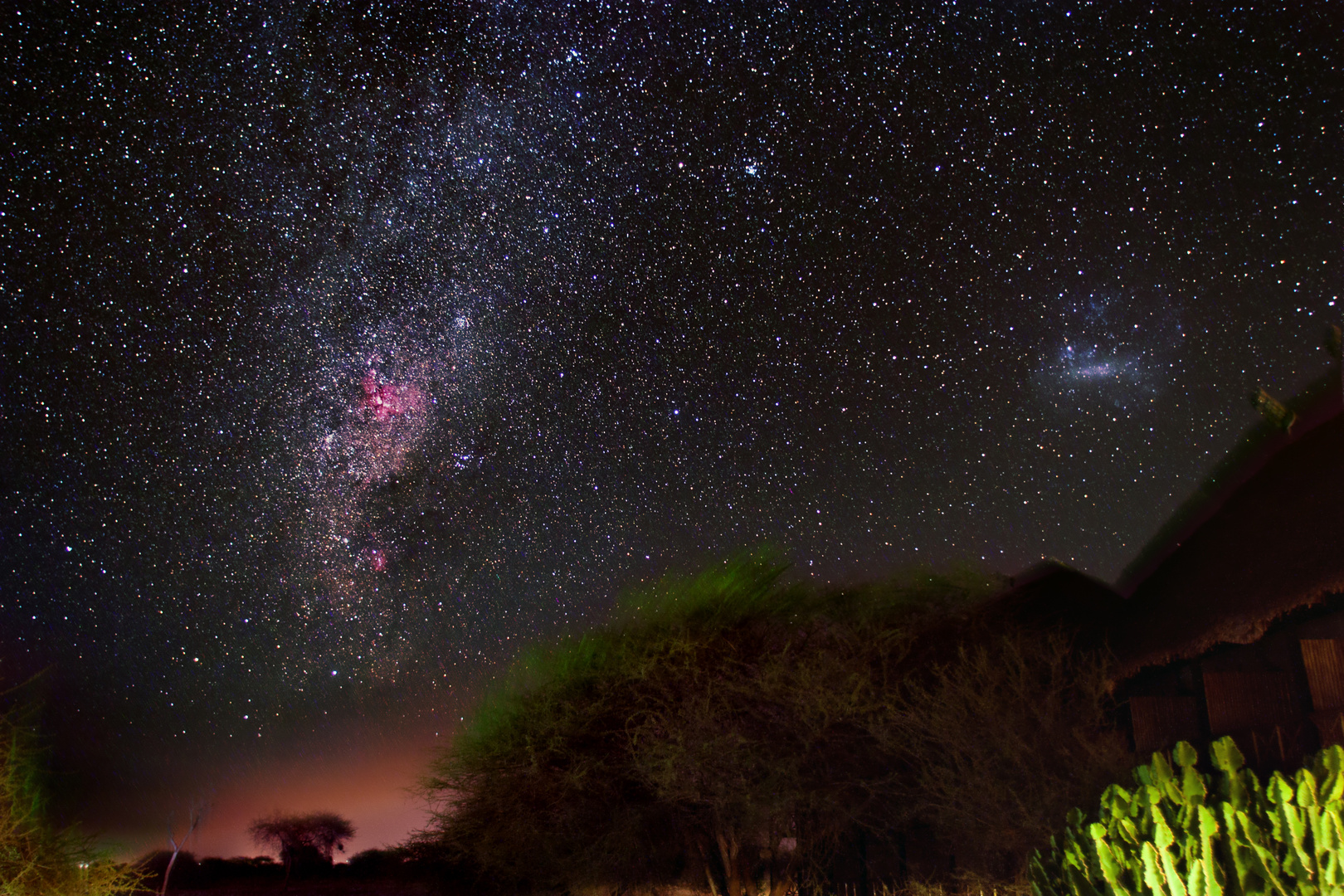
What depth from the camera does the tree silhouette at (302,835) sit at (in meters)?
45.4

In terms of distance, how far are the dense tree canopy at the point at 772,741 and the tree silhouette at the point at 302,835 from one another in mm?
34032

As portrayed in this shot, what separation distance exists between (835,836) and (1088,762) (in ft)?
18.0

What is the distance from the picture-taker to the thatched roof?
9.55 m

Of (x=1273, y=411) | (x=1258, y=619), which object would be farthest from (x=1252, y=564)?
(x=1273, y=411)

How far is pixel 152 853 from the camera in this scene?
42531 mm

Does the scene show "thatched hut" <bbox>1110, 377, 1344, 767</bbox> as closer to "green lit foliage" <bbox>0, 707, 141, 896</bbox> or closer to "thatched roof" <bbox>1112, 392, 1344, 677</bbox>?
"thatched roof" <bbox>1112, 392, 1344, 677</bbox>

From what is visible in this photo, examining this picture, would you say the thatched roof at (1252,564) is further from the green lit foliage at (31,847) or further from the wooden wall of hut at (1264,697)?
the green lit foliage at (31,847)

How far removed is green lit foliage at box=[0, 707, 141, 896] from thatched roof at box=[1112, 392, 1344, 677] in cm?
2153

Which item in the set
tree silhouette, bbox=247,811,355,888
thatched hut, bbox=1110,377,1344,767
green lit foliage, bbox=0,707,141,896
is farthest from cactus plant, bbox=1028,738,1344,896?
tree silhouette, bbox=247,811,355,888

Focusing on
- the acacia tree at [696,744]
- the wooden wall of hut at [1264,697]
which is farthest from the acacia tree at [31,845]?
the wooden wall of hut at [1264,697]

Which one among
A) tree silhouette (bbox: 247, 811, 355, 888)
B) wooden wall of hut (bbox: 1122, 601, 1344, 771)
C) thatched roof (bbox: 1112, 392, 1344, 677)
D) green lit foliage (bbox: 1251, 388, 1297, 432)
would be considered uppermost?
green lit foliage (bbox: 1251, 388, 1297, 432)

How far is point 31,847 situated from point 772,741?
1687 centimetres

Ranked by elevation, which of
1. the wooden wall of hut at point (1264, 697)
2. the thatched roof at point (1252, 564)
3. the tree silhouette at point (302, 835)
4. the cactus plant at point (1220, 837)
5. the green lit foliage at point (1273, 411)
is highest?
the green lit foliage at point (1273, 411)

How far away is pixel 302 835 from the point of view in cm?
4591
